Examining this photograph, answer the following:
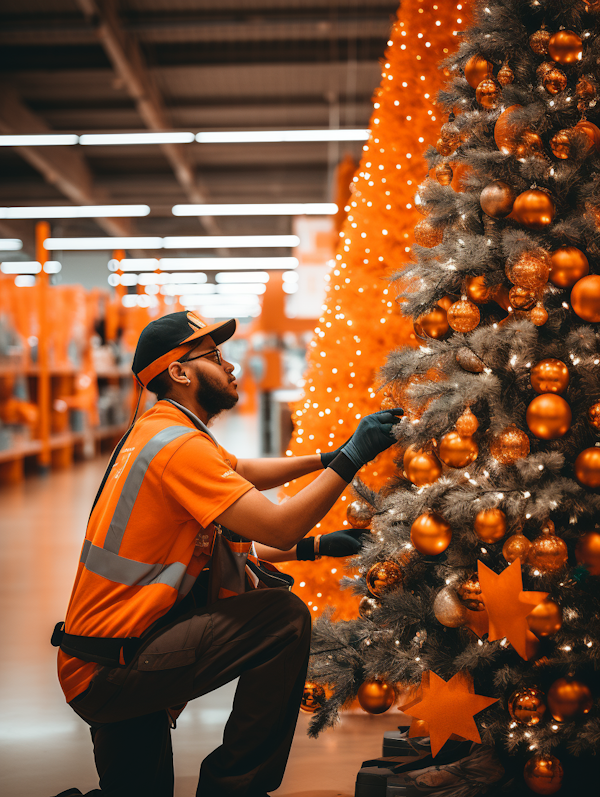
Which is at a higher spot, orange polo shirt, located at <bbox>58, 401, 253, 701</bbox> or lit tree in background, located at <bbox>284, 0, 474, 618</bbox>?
lit tree in background, located at <bbox>284, 0, 474, 618</bbox>

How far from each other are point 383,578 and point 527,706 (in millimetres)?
396

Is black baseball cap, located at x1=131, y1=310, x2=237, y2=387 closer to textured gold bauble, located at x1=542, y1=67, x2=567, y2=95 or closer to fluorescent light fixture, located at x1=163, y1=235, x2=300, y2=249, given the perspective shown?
textured gold bauble, located at x1=542, y1=67, x2=567, y2=95

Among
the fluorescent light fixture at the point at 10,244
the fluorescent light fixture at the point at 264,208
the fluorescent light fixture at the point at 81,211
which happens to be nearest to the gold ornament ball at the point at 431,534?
the fluorescent light fixture at the point at 264,208

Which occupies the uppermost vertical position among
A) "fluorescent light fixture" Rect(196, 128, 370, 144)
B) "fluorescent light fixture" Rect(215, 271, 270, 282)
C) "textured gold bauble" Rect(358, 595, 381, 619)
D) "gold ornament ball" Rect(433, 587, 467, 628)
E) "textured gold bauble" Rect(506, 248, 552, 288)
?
"fluorescent light fixture" Rect(215, 271, 270, 282)

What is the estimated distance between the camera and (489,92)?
1516 mm

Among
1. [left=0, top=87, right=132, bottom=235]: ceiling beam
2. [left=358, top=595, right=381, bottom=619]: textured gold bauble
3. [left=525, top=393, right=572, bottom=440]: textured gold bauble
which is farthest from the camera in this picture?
[left=0, top=87, right=132, bottom=235]: ceiling beam

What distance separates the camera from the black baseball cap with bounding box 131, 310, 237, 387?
1694 mm

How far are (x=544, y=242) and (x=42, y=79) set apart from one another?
34.4ft

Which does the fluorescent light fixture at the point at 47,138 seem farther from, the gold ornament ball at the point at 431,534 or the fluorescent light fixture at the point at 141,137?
the gold ornament ball at the point at 431,534

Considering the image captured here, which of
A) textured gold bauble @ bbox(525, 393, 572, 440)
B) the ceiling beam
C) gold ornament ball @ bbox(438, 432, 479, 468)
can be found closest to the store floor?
gold ornament ball @ bbox(438, 432, 479, 468)

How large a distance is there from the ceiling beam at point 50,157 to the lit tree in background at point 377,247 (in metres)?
7.87

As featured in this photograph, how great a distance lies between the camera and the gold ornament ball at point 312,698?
1759mm

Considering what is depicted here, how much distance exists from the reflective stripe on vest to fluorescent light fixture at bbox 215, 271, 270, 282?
780 inches

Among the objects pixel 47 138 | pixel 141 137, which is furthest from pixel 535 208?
pixel 47 138
